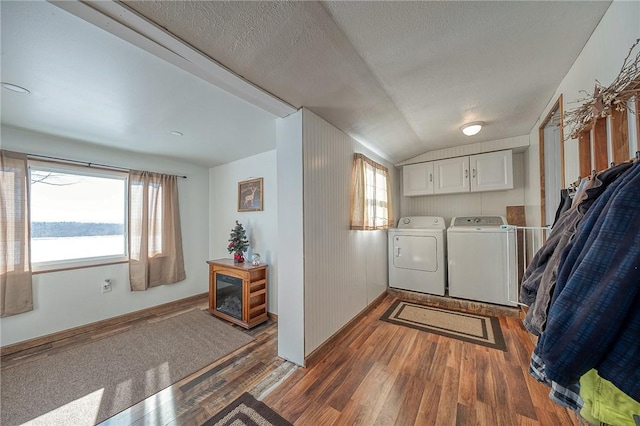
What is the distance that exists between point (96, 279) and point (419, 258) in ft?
13.7

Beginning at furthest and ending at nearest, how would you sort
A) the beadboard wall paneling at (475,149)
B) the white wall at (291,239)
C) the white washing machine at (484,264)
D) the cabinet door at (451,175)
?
the cabinet door at (451,175) < the beadboard wall paneling at (475,149) < the white washing machine at (484,264) < the white wall at (291,239)

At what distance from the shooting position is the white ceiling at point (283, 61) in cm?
113

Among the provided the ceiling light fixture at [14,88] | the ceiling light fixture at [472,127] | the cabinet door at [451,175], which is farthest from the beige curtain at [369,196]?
the ceiling light fixture at [14,88]

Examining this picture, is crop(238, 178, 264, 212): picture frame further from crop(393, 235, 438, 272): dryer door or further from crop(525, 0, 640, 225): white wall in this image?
crop(525, 0, 640, 225): white wall

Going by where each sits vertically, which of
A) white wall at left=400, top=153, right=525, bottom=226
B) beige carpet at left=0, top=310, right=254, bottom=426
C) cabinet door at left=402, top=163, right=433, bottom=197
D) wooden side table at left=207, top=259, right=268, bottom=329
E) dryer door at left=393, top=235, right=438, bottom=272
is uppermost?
cabinet door at left=402, top=163, right=433, bottom=197

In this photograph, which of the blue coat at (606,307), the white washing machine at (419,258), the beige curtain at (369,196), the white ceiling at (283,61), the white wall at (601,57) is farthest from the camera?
the white washing machine at (419,258)

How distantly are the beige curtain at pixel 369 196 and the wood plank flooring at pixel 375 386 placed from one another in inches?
50.0

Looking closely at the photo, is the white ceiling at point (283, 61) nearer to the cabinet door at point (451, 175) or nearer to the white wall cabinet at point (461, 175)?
Answer: the white wall cabinet at point (461, 175)

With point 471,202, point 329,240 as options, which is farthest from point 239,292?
point 471,202

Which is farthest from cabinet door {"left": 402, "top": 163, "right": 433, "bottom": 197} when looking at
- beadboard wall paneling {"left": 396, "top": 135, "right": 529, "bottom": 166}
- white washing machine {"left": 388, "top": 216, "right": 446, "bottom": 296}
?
white washing machine {"left": 388, "top": 216, "right": 446, "bottom": 296}

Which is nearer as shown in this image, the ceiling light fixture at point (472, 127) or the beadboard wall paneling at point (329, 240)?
the beadboard wall paneling at point (329, 240)

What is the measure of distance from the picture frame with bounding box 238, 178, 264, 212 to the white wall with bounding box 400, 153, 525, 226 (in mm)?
2487

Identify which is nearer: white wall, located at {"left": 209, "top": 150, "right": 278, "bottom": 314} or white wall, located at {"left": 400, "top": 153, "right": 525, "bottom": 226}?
white wall, located at {"left": 209, "top": 150, "right": 278, "bottom": 314}

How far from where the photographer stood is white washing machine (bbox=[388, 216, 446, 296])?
10.5 ft
